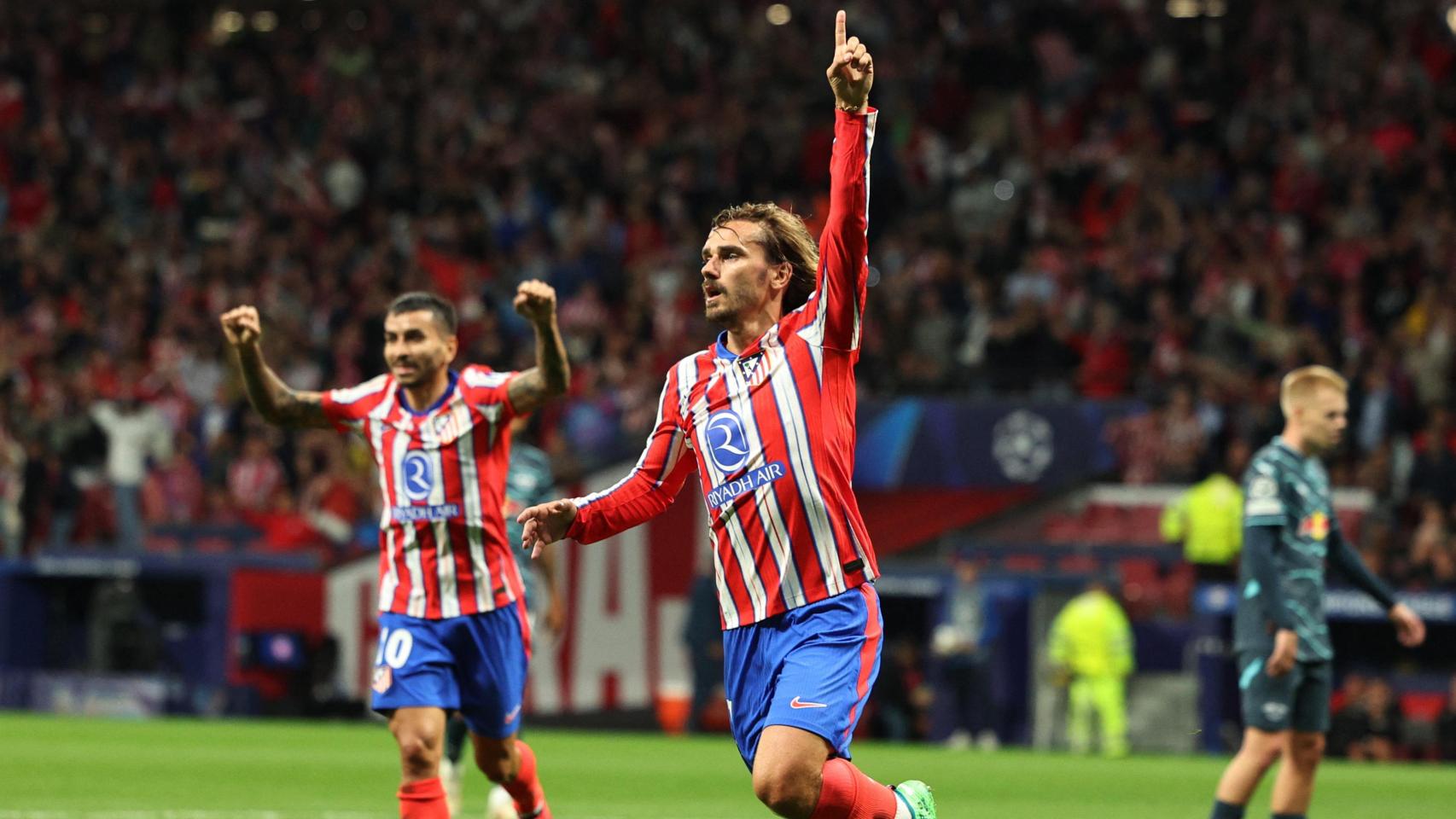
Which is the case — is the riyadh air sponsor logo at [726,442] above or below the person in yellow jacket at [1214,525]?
below

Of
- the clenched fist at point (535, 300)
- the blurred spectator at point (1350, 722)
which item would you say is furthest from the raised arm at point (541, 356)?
the blurred spectator at point (1350, 722)

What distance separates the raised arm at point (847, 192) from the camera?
5.68 m

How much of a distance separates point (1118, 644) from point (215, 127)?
14.8 metres

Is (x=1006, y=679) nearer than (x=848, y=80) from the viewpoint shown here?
No

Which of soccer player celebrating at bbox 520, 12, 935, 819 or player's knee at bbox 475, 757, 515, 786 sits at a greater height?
soccer player celebrating at bbox 520, 12, 935, 819

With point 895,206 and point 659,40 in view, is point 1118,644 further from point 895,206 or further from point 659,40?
point 659,40

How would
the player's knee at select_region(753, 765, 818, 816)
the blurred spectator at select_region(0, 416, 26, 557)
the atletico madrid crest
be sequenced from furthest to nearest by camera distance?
the blurred spectator at select_region(0, 416, 26, 557) → the atletico madrid crest → the player's knee at select_region(753, 765, 818, 816)

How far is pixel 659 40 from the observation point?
28.0 metres

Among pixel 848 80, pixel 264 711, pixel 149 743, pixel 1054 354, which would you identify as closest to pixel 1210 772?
pixel 1054 354

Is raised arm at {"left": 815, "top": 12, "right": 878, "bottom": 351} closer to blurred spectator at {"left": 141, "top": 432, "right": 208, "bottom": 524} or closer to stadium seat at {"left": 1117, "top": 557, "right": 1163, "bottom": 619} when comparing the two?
stadium seat at {"left": 1117, "top": 557, "right": 1163, "bottom": 619}

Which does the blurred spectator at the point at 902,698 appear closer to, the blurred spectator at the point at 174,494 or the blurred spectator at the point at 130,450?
the blurred spectator at the point at 174,494

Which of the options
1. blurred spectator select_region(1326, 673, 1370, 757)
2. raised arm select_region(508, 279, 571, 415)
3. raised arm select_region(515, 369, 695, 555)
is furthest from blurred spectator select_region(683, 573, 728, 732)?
raised arm select_region(515, 369, 695, 555)

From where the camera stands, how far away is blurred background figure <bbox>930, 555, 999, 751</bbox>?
19141 millimetres

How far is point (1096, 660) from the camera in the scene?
720 inches
